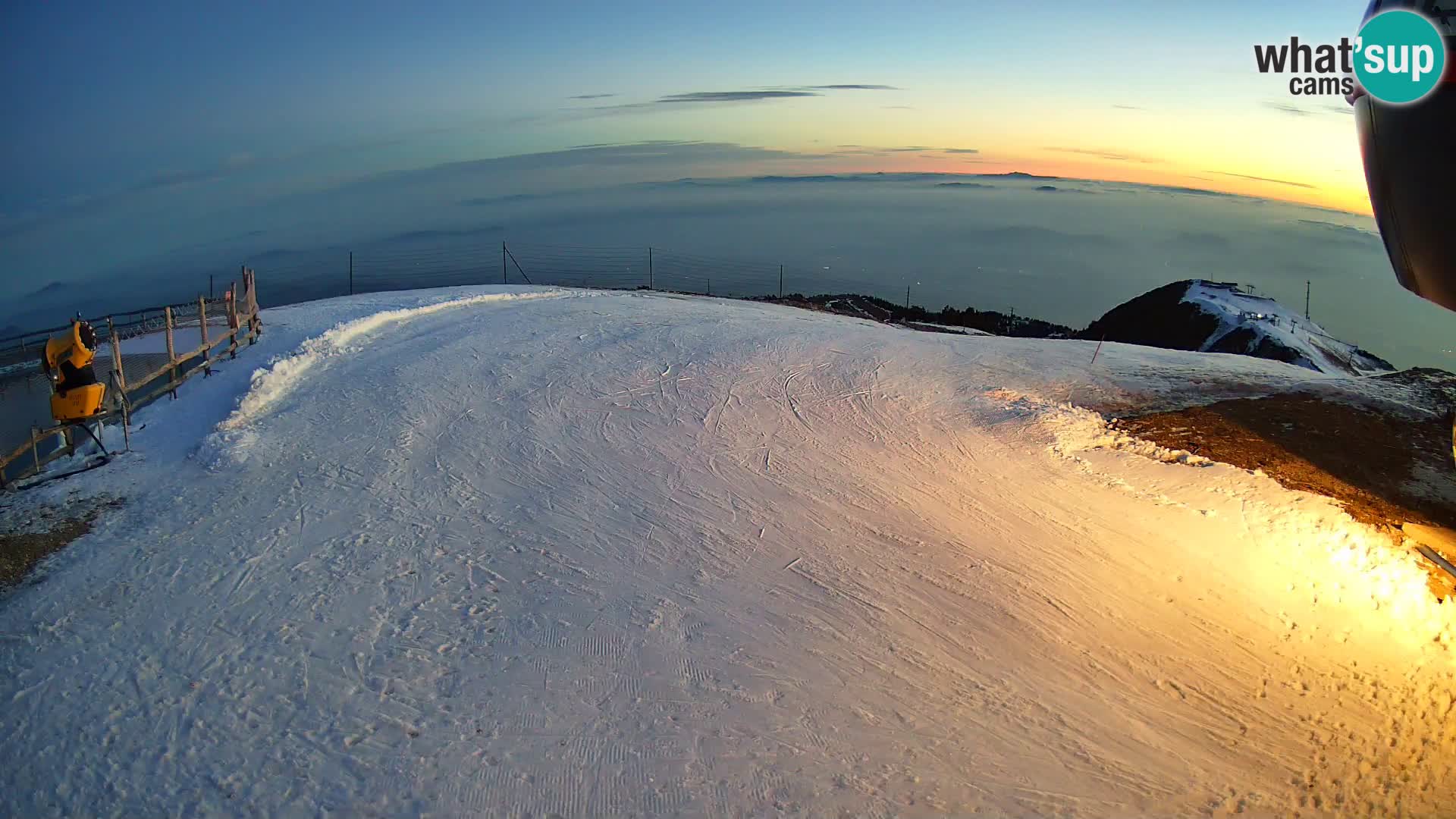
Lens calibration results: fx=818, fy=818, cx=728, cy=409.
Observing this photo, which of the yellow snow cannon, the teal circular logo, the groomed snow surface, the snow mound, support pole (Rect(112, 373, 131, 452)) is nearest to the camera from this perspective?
the groomed snow surface

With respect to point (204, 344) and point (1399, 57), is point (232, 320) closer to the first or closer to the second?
point (204, 344)

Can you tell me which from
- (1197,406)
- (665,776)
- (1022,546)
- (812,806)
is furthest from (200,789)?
(1197,406)

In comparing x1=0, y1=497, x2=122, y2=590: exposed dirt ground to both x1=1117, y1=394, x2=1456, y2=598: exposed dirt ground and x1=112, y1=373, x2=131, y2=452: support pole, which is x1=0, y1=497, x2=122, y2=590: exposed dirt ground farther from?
x1=1117, y1=394, x2=1456, y2=598: exposed dirt ground

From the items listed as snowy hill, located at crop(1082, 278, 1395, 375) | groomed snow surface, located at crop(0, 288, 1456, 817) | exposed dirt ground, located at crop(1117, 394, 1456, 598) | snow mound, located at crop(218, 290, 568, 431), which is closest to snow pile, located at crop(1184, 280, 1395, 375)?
snowy hill, located at crop(1082, 278, 1395, 375)

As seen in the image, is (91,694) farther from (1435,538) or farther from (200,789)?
(1435,538)

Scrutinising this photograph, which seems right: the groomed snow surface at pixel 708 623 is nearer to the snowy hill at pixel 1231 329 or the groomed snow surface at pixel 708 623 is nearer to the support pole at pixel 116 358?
the support pole at pixel 116 358

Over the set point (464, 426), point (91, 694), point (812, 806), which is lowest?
point (812, 806)
